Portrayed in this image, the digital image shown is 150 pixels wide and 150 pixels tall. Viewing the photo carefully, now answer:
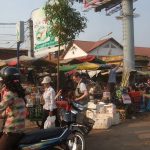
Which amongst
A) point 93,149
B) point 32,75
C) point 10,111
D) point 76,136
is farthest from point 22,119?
point 32,75

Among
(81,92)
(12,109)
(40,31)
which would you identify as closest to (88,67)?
(40,31)

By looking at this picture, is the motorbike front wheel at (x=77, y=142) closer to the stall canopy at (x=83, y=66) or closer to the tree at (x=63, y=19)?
the tree at (x=63, y=19)

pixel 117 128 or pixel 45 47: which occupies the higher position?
pixel 45 47

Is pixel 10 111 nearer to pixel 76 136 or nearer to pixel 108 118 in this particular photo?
pixel 76 136

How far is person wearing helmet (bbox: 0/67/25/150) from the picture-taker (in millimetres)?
5367

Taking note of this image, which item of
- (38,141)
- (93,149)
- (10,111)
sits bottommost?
(93,149)

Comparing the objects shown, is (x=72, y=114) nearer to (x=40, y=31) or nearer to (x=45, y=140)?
(x=45, y=140)

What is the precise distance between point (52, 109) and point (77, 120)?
25.9 inches

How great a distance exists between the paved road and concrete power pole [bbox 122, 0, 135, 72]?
1379 centimetres

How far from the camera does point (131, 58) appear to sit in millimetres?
27000

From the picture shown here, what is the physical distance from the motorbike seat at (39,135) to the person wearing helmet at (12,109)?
0.12 m

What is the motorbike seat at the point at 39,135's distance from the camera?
556 cm

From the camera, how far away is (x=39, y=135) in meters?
5.73

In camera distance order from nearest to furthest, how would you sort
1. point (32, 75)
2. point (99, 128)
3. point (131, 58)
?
point (99, 128), point (32, 75), point (131, 58)
